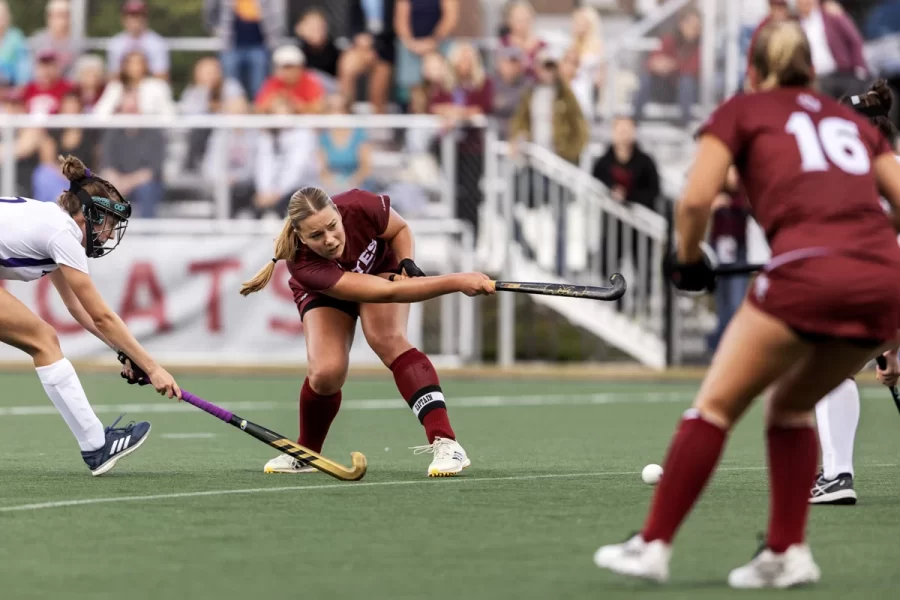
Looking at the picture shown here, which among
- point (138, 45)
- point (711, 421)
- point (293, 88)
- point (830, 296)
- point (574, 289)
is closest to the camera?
point (830, 296)

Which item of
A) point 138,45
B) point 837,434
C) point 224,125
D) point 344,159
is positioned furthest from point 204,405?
point 138,45

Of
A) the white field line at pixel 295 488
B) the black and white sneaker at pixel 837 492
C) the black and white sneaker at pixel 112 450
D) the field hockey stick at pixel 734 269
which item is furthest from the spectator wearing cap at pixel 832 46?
the field hockey stick at pixel 734 269

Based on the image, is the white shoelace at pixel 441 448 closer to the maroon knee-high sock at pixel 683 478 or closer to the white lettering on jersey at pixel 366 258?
the white lettering on jersey at pixel 366 258

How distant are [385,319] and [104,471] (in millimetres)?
1394

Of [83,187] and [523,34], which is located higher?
[523,34]

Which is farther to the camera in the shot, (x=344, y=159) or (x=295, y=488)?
(x=344, y=159)

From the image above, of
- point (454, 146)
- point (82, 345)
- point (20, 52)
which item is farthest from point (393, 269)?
point (20, 52)

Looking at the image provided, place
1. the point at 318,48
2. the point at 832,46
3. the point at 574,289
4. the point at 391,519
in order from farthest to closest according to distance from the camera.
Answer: the point at 318,48, the point at 832,46, the point at 574,289, the point at 391,519

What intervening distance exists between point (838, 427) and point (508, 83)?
30.8ft

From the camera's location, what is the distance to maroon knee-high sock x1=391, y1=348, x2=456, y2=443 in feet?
24.2

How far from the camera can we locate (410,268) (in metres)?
7.03

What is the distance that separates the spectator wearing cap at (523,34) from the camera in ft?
51.1

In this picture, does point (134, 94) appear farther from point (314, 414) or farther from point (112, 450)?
point (112, 450)

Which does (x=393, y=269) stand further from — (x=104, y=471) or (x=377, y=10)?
(x=377, y=10)
